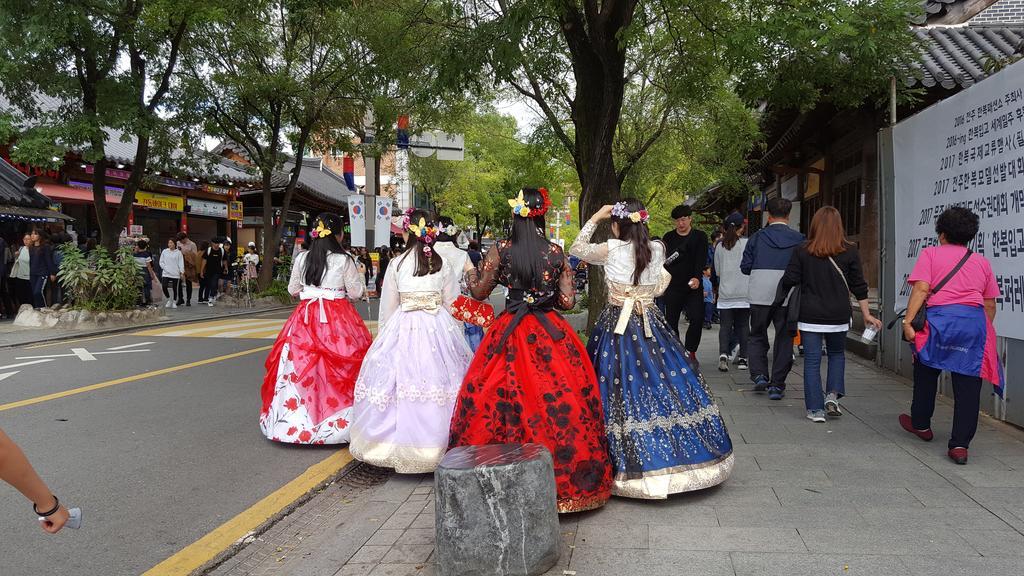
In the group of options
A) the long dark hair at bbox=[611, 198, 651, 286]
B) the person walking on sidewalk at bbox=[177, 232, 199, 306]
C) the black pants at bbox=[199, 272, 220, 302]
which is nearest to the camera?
the long dark hair at bbox=[611, 198, 651, 286]

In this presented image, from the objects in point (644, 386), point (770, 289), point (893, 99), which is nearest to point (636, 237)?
point (644, 386)

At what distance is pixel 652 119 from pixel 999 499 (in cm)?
1629

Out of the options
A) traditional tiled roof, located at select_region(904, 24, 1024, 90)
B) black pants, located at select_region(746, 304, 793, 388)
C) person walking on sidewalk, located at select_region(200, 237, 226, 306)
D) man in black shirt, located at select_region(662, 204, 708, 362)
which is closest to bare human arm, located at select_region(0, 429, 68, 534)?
black pants, located at select_region(746, 304, 793, 388)

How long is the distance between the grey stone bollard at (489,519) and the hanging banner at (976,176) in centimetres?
426

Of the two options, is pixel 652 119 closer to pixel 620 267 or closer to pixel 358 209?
pixel 358 209

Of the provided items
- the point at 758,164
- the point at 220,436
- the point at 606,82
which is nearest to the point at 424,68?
the point at 606,82

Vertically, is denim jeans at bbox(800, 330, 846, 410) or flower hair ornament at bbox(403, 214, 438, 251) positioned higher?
flower hair ornament at bbox(403, 214, 438, 251)

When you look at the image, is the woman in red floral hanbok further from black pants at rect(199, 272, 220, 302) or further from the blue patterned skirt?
black pants at rect(199, 272, 220, 302)

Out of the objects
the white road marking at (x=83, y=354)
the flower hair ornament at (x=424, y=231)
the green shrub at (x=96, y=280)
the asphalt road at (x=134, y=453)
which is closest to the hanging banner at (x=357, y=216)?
the green shrub at (x=96, y=280)

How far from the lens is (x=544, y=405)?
3.98 m

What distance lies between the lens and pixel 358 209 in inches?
695

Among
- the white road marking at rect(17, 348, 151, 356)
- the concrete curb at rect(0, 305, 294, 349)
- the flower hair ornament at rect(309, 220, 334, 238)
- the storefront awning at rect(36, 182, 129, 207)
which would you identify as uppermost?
the storefront awning at rect(36, 182, 129, 207)

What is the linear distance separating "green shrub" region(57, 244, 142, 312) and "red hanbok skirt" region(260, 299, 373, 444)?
960 centimetres

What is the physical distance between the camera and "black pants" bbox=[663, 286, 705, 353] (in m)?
8.21
